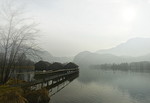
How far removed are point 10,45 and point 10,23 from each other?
2.22 m

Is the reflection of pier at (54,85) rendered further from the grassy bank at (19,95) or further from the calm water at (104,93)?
the grassy bank at (19,95)

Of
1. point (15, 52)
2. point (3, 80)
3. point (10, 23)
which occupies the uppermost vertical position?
point (10, 23)

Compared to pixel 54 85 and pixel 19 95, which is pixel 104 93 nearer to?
pixel 54 85

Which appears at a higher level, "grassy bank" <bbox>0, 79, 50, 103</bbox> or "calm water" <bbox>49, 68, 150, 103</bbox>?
"grassy bank" <bbox>0, 79, 50, 103</bbox>

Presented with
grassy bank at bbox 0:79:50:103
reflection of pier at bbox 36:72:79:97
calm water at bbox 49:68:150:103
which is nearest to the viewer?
grassy bank at bbox 0:79:50:103

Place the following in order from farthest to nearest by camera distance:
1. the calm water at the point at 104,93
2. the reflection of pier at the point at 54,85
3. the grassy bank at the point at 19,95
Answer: the reflection of pier at the point at 54,85 < the calm water at the point at 104,93 < the grassy bank at the point at 19,95

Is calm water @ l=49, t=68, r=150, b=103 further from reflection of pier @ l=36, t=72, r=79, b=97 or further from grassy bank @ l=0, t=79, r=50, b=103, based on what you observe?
grassy bank @ l=0, t=79, r=50, b=103

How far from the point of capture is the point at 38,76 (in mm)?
23656

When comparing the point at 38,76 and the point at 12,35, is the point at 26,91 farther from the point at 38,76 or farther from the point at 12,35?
the point at 38,76

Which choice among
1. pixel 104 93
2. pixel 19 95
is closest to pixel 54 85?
pixel 104 93

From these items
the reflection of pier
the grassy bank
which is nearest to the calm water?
the reflection of pier

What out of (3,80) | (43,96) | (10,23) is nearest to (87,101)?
(43,96)

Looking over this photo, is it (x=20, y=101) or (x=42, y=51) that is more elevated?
(x=42, y=51)

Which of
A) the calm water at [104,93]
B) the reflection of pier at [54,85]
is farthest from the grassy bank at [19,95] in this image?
the reflection of pier at [54,85]
